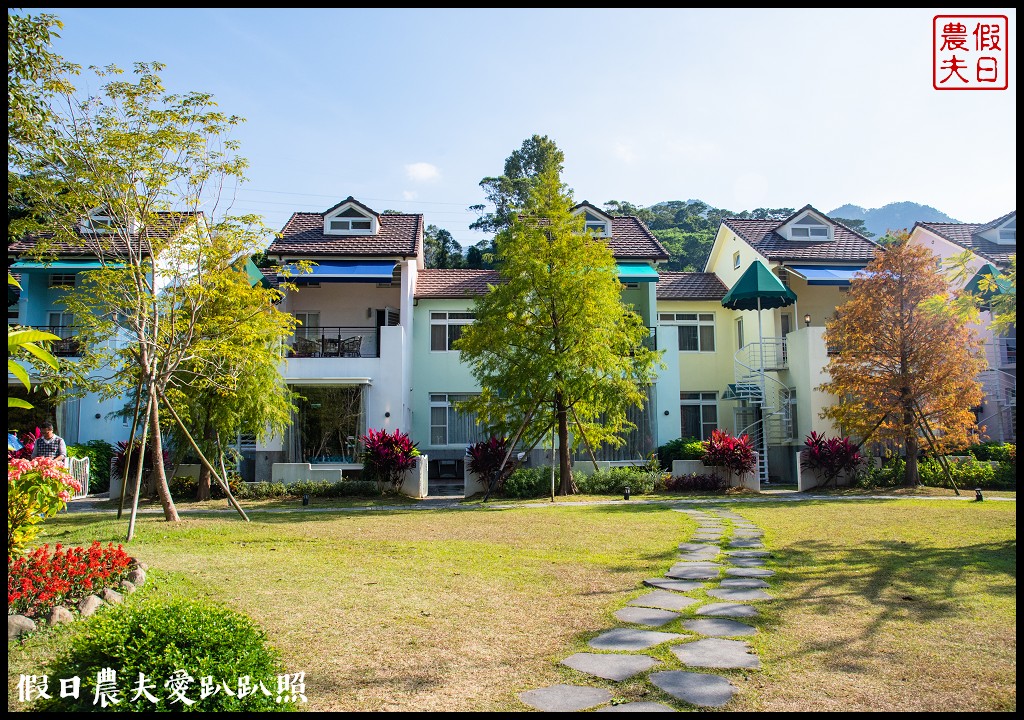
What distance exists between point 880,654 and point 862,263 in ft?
73.8

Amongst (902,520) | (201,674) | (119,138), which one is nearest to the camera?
(201,674)

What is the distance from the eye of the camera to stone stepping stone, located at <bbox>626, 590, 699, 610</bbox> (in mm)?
5980

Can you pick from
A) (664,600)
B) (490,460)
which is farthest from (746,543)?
(490,460)

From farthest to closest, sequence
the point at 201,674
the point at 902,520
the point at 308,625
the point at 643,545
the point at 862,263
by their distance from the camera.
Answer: the point at 862,263 → the point at 902,520 → the point at 643,545 → the point at 308,625 → the point at 201,674

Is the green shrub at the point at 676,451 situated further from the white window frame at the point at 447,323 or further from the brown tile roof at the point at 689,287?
the white window frame at the point at 447,323

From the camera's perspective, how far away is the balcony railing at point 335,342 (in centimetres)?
2172

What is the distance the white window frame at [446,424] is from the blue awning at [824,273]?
11062 mm

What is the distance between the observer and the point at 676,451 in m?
21.2

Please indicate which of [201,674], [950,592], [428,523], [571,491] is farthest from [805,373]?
[201,674]

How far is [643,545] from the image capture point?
921 centimetres

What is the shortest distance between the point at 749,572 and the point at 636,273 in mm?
16226

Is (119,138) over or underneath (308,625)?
over

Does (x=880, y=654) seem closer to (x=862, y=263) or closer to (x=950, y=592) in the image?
(x=950, y=592)

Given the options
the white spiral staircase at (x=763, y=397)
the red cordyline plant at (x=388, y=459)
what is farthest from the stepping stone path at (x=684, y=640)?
the white spiral staircase at (x=763, y=397)
